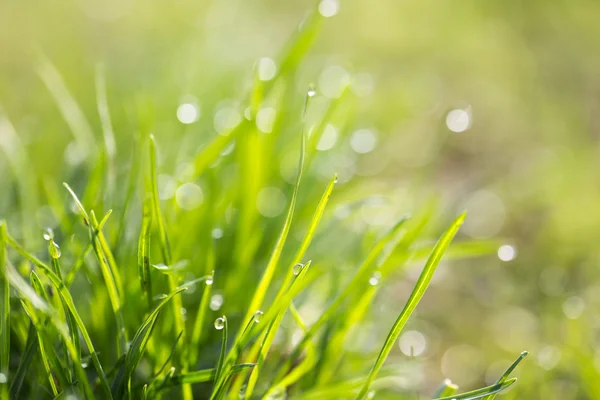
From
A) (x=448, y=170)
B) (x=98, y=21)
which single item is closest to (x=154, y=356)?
(x=448, y=170)

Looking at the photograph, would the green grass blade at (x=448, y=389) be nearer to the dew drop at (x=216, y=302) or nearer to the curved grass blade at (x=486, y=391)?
the curved grass blade at (x=486, y=391)

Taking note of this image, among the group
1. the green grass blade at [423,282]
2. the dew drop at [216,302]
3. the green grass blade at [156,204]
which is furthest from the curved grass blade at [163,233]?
the green grass blade at [423,282]

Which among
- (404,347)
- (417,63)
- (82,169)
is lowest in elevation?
(404,347)

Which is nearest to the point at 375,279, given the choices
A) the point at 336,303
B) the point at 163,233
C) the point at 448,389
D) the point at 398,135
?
the point at 336,303

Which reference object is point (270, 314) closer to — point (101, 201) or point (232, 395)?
point (232, 395)

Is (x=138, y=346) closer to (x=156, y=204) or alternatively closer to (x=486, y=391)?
(x=156, y=204)

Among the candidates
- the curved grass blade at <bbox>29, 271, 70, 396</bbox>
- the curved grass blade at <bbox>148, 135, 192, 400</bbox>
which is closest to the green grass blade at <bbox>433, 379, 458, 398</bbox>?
the curved grass blade at <bbox>148, 135, 192, 400</bbox>
